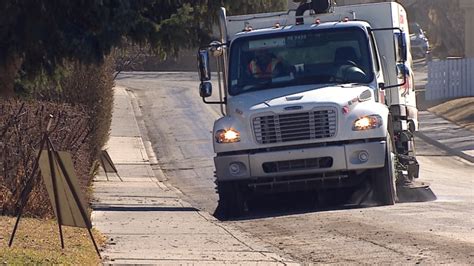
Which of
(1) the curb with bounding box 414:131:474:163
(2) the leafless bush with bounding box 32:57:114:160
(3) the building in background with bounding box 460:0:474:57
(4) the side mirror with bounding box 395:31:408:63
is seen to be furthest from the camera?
(3) the building in background with bounding box 460:0:474:57

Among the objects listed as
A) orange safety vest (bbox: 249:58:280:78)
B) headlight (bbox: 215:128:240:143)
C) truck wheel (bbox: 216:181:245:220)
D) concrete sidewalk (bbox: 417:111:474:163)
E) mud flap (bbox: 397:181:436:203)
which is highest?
orange safety vest (bbox: 249:58:280:78)

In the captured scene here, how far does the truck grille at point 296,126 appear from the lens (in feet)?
45.8

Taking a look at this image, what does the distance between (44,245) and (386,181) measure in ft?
19.4

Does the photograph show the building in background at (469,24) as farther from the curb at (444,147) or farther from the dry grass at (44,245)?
the dry grass at (44,245)

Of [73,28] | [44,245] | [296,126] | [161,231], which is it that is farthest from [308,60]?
[44,245]

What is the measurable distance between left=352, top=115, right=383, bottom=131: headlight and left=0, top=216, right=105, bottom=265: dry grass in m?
4.19

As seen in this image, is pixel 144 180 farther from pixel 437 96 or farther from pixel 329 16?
pixel 437 96

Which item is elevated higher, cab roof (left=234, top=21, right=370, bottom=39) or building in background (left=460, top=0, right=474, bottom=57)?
cab roof (left=234, top=21, right=370, bottom=39)

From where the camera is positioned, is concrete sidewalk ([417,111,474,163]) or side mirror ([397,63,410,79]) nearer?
side mirror ([397,63,410,79])

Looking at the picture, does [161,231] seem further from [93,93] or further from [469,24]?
[469,24]

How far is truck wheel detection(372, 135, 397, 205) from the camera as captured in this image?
14.2 metres

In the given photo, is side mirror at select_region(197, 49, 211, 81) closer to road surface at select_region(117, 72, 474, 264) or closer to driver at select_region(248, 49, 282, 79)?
driver at select_region(248, 49, 282, 79)

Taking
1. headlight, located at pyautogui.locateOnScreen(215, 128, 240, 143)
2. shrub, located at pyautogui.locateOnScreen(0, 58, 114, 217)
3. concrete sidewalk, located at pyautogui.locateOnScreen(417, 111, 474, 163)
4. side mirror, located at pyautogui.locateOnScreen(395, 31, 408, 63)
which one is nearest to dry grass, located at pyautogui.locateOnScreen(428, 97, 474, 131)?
concrete sidewalk, located at pyautogui.locateOnScreen(417, 111, 474, 163)

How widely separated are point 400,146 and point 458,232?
18.6ft
